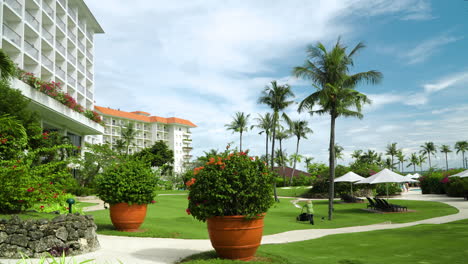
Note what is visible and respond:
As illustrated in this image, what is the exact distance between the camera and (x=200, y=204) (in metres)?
6.94

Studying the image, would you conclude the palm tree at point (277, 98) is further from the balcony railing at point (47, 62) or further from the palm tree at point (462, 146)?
the palm tree at point (462, 146)

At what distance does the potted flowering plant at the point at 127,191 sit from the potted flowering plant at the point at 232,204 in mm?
4395

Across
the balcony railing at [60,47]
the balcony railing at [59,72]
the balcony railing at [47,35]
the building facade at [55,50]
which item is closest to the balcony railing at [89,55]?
the building facade at [55,50]

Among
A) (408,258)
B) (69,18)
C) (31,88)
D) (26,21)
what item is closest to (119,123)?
(69,18)

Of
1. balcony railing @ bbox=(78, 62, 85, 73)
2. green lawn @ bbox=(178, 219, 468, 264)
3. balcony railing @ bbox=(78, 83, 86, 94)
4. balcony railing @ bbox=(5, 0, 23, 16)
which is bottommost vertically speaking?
green lawn @ bbox=(178, 219, 468, 264)

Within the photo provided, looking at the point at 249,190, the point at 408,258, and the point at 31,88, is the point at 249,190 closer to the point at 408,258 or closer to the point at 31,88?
the point at 408,258

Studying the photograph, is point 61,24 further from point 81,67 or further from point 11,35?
point 11,35

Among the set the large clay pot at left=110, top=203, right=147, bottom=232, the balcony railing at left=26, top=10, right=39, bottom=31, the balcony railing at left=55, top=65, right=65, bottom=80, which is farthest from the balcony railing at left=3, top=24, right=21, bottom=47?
the large clay pot at left=110, top=203, right=147, bottom=232

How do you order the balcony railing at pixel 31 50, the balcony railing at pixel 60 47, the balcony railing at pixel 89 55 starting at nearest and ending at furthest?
the balcony railing at pixel 31 50
the balcony railing at pixel 60 47
the balcony railing at pixel 89 55

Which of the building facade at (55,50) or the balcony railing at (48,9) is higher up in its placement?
the balcony railing at (48,9)

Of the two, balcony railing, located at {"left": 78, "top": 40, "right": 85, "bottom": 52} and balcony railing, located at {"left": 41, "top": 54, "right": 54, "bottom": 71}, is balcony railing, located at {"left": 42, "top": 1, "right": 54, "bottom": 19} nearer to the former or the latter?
balcony railing, located at {"left": 41, "top": 54, "right": 54, "bottom": 71}

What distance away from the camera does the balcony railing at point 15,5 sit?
1123 inches

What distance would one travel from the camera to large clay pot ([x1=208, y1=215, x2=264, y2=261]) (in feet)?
22.3

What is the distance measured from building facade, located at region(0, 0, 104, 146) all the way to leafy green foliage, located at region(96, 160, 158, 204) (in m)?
15.6
